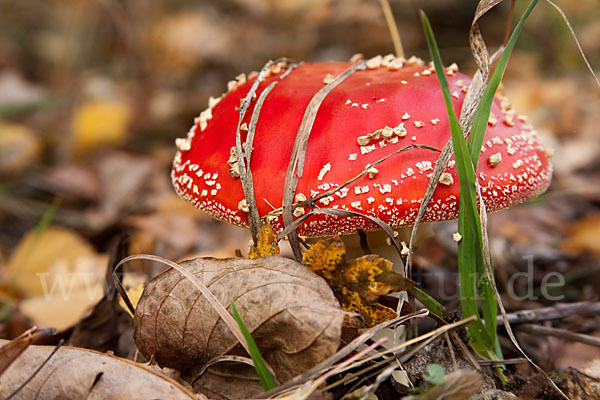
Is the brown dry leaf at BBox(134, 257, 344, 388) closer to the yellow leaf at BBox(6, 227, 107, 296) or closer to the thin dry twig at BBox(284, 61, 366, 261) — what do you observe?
the thin dry twig at BBox(284, 61, 366, 261)

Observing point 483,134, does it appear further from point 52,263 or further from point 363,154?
point 52,263

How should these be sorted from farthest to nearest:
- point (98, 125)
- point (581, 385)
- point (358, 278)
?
1. point (98, 125)
2. point (581, 385)
3. point (358, 278)

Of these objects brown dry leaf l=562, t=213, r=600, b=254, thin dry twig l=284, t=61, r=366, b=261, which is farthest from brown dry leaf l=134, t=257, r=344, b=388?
brown dry leaf l=562, t=213, r=600, b=254

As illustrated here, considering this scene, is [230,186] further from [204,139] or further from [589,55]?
[589,55]

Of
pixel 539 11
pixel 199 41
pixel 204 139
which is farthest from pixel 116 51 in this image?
pixel 204 139

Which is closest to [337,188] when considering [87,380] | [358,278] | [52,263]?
[358,278]
